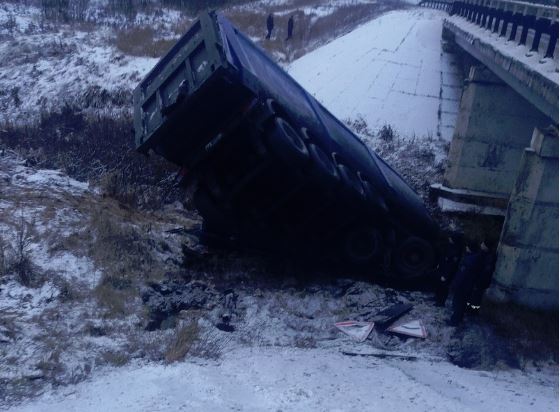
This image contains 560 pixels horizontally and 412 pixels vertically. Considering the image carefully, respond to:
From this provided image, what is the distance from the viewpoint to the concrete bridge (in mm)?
7117

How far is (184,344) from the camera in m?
5.47

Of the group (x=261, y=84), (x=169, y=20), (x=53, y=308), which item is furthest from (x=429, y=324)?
(x=169, y=20)

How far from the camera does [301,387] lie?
5.02 meters

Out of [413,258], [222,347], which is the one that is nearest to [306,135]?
[413,258]

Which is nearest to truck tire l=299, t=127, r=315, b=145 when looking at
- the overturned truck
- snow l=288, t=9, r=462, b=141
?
the overturned truck

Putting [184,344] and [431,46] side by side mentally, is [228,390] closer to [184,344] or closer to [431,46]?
[184,344]

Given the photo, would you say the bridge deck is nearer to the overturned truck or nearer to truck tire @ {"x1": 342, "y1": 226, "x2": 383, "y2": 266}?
the overturned truck

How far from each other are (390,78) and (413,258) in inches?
368

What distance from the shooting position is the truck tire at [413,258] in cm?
786

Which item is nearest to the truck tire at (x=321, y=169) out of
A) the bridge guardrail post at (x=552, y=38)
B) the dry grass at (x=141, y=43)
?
the bridge guardrail post at (x=552, y=38)

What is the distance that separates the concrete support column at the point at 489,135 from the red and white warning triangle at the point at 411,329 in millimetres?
5459

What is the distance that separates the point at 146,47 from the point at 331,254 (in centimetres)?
1289

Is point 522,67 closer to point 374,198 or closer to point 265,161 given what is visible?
point 374,198

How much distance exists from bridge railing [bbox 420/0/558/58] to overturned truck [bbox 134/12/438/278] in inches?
113
